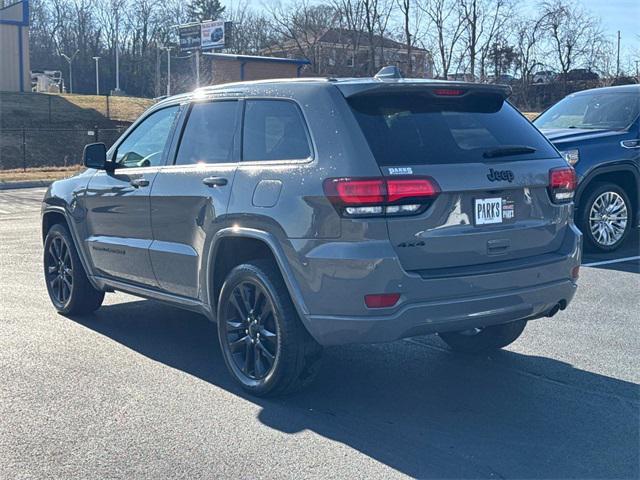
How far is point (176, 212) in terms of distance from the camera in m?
5.80

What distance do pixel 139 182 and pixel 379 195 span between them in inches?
93.9

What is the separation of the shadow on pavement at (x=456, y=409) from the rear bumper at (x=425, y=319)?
20.3 inches

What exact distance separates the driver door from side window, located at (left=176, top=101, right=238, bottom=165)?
230 mm

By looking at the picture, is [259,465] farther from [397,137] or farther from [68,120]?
[68,120]

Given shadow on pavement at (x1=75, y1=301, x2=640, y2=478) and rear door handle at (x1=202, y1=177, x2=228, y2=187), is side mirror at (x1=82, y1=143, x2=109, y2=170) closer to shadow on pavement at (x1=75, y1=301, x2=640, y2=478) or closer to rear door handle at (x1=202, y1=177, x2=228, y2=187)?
shadow on pavement at (x1=75, y1=301, x2=640, y2=478)

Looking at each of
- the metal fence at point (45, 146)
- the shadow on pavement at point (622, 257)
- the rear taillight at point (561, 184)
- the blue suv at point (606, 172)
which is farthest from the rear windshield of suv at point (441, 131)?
the metal fence at point (45, 146)

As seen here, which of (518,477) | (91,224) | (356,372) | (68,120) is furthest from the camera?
(68,120)

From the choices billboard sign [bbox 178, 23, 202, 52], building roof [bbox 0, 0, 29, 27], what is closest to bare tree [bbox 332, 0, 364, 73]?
billboard sign [bbox 178, 23, 202, 52]

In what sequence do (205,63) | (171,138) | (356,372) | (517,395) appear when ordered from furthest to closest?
1. (205,63)
2. (171,138)
3. (356,372)
4. (517,395)

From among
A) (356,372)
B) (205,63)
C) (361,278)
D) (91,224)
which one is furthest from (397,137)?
(205,63)

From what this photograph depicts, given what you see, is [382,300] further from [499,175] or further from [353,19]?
[353,19]

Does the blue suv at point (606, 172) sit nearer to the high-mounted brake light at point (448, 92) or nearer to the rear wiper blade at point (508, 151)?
the rear wiper blade at point (508, 151)

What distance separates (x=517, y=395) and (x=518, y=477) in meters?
1.21

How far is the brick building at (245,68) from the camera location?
152ft
